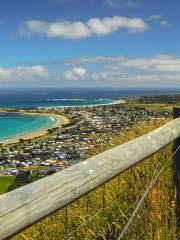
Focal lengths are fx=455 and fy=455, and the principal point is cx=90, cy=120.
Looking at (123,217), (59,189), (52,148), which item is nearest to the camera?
(59,189)

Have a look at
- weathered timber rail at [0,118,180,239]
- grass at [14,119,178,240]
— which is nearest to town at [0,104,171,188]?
grass at [14,119,178,240]

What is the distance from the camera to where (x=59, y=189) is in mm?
1882

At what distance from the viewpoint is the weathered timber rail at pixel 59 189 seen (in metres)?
1.56

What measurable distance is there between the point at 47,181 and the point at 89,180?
347 mm

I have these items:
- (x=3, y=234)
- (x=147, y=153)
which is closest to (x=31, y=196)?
(x=3, y=234)

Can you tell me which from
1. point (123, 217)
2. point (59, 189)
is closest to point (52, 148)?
point (123, 217)

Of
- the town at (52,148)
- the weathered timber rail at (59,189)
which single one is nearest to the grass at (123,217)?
the weathered timber rail at (59,189)

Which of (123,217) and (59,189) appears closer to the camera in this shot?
(59,189)

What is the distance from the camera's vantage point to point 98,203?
4602mm

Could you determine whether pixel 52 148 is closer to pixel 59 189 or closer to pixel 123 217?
pixel 123 217

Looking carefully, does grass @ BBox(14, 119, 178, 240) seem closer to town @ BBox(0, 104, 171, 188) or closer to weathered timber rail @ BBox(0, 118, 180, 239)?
weathered timber rail @ BBox(0, 118, 180, 239)

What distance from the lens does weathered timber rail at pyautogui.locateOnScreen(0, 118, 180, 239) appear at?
1.56 meters

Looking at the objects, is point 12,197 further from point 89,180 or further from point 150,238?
point 150,238

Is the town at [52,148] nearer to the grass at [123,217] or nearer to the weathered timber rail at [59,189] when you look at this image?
the grass at [123,217]
